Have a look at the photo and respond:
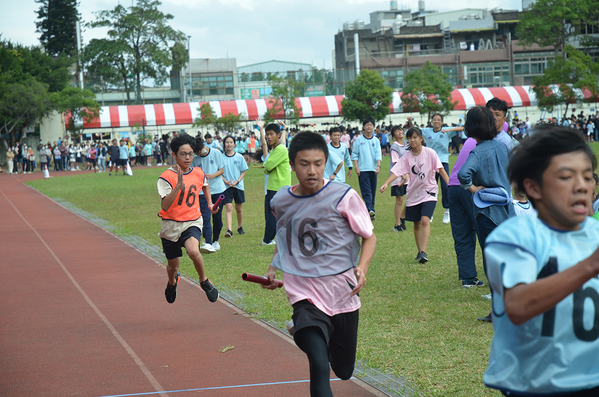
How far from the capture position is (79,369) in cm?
566

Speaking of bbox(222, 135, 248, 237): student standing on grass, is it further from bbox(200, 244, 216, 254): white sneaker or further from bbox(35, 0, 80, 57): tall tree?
bbox(35, 0, 80, 57): tall tree

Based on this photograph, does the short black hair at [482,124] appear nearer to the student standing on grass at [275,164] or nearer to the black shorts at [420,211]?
the black shorts at [420,211]

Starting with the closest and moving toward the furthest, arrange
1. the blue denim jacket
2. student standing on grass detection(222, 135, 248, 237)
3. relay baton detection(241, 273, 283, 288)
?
relay baton detection(241, 273, 283, 288), the blue denim jacket, student standing on grass detection(222, 135, 248, 237)

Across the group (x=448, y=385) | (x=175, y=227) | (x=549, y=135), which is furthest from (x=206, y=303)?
(x=549, y=135)

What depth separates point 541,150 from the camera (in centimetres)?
222

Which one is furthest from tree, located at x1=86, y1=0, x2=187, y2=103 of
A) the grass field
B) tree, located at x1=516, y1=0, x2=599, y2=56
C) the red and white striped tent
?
the grass field

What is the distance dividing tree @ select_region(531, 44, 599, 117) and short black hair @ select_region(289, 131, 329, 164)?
165 ft

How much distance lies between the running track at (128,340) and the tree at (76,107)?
42.0 m

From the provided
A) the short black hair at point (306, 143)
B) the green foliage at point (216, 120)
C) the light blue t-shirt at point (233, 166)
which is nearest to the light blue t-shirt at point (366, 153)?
the light blue t-shirt at point (233, 166)

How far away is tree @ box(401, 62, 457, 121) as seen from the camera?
55.0 meters

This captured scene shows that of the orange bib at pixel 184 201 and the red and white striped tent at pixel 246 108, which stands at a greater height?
the red and white striped tent at pixel 246 108

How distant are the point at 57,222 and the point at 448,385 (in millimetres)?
14190

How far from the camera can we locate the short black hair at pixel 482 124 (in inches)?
243

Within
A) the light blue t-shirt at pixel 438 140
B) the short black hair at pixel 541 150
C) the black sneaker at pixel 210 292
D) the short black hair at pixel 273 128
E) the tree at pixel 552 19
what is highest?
the tree at pixel 552 19
